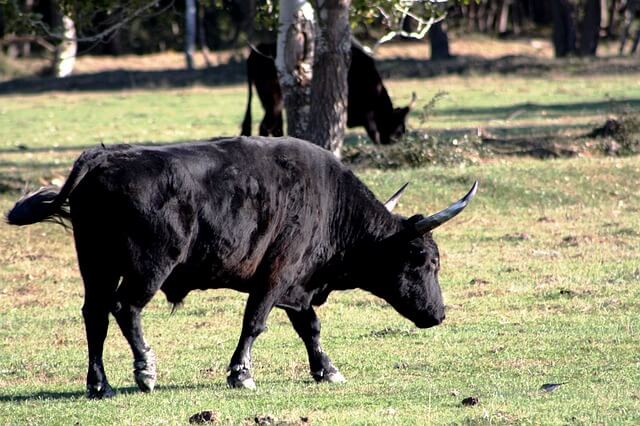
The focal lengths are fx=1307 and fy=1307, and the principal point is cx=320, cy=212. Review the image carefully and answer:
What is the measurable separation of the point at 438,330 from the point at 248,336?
255 centimetres

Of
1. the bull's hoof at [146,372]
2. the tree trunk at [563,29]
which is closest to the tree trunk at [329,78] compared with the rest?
the bull's hoof at [146,372]

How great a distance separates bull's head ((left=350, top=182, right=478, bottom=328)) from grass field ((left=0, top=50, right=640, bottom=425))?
44 cm

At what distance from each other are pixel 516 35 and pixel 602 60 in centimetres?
1746

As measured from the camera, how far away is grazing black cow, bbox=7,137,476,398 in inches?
305

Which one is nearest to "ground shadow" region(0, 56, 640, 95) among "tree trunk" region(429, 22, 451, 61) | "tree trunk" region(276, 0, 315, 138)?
"tree trunk" region(429, 22, 451, 61)

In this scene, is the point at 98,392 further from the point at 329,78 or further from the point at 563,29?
the point at 563,29

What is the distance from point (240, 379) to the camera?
8242 millimetres

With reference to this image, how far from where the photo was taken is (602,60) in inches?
1473

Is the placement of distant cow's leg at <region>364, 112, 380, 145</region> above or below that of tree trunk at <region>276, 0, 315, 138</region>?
below

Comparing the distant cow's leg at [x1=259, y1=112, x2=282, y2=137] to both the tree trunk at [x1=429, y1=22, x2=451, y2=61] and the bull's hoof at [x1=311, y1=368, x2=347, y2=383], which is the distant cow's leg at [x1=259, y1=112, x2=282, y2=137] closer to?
the bull's hoof at [x1=311, y1=368, x2=347, y2=383]

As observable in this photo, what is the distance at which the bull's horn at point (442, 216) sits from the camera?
8.49 metres

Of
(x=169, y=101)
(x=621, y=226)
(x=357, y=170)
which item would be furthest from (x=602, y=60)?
(x=621, y=226)

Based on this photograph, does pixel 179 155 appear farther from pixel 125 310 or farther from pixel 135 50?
pixel 135 50

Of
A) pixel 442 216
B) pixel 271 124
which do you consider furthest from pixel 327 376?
pixel 271 124
